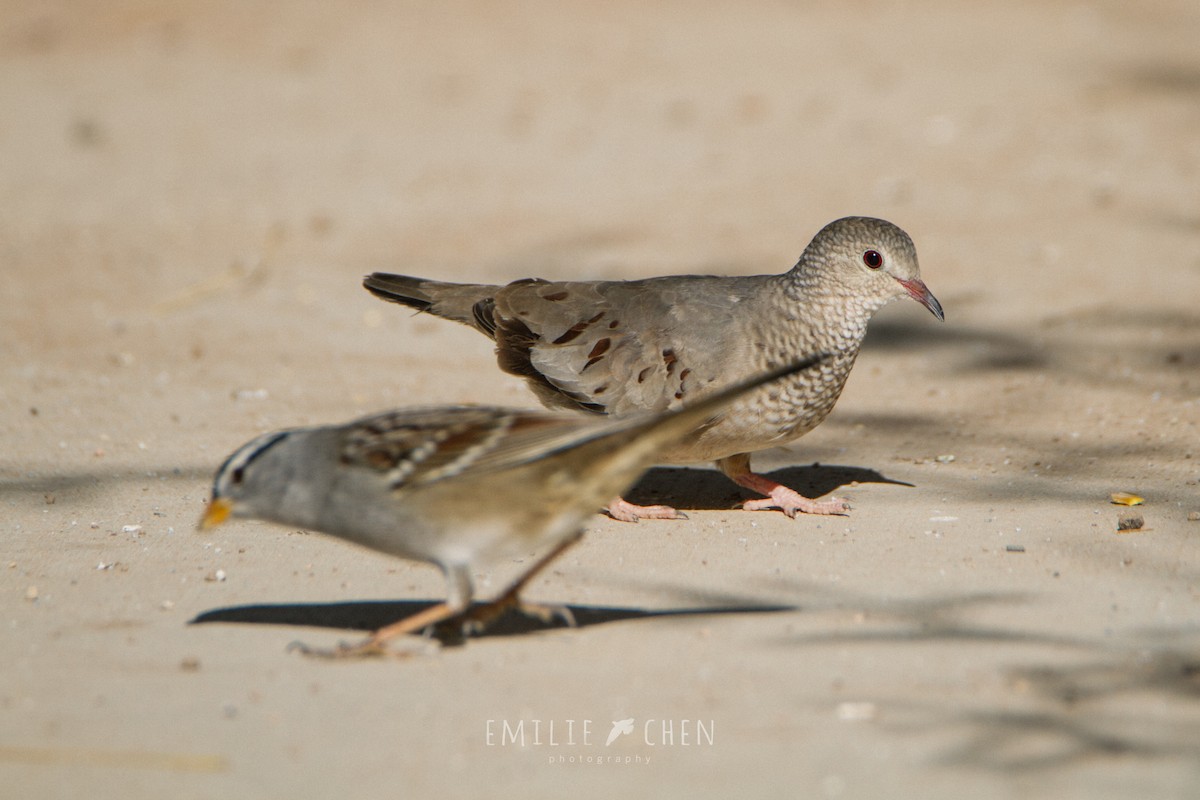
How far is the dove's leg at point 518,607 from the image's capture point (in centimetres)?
496

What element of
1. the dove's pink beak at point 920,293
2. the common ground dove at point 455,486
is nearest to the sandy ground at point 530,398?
the common ground dove at point 455,486

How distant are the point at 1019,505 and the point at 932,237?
16.6 feet

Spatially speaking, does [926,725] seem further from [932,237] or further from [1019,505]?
[932,237]

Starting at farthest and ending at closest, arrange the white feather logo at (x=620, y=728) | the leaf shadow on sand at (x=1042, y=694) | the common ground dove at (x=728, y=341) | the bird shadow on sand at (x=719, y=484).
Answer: the bird shadow on sand at (x=719, y=484) → the common ground dove at (x=728, y=341) → the white feather logo at (x=620, y=728) → the leaf shadow on sand at (x=1042, y=694)

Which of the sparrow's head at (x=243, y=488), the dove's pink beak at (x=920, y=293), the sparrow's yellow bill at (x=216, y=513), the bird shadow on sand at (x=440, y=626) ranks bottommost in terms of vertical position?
the bird shadow on sand at (x=440, y=626)

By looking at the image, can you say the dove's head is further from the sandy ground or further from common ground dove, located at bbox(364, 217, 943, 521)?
the sandy ground

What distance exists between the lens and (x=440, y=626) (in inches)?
200

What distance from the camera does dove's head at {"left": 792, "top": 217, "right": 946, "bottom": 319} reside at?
21.5ft

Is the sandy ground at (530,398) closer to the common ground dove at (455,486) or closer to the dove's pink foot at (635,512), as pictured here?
the dove's pink foot at (635,512)

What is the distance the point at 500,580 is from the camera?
565 centimetres

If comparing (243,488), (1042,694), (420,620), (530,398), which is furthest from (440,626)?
(530,398)

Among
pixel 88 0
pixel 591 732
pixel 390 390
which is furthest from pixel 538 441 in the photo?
pixel 88 0

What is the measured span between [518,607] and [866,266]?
2.60m

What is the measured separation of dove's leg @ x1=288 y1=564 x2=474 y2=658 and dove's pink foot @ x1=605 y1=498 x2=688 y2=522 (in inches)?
70.0
